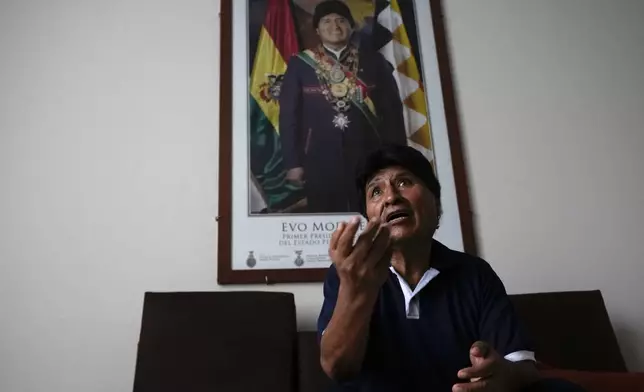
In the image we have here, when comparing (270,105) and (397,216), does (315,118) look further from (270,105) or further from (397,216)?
(397,216)

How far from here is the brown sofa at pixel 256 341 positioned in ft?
3.33

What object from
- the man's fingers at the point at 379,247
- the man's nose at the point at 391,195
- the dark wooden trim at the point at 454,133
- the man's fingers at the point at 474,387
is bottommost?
the man's fingers at the point at 474,387

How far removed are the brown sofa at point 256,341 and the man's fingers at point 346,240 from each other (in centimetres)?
49

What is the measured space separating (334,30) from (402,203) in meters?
0.90

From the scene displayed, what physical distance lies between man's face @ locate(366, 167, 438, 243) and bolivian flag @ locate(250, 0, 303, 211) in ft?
1.56

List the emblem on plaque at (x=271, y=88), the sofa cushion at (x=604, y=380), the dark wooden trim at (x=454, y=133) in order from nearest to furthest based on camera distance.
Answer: the sofa cushion at (x=604, y=380)
the dark wooden trim at (x=454, y=133)
the emblem on plaque at (x=271, y=88)

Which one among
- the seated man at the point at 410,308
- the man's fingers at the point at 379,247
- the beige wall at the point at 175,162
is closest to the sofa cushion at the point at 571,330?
the beige wall at the point at 175,162

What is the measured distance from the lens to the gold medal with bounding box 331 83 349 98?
1.48 meters

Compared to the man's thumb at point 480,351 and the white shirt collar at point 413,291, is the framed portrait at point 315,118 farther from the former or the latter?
the man's thumb at point 480,351

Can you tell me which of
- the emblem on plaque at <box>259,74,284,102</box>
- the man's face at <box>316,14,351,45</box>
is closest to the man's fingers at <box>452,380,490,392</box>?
Answer: the emblem on plaque at <box>259,74,284,102</box>

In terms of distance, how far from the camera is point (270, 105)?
145 centimetres

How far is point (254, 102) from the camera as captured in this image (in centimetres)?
145

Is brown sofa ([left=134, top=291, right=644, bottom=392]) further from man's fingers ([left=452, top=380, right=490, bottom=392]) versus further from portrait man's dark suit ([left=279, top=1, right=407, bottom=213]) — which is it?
man's fingers ([left=452, top=380, right=490, bottom=392])

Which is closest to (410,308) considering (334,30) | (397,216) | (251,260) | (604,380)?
(397,216)
